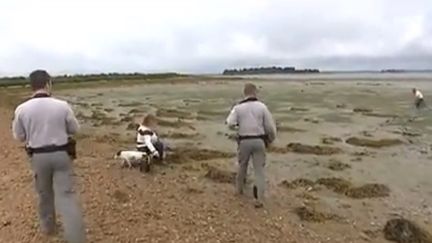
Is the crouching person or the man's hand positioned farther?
the man's hand

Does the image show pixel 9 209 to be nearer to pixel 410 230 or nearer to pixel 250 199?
pixel 250 199

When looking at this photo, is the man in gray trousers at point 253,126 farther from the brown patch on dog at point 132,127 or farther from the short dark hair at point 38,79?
the brown patch on dog at point 132,127

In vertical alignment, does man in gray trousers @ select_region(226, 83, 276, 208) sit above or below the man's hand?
above

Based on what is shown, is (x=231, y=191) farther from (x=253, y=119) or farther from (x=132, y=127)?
(x=132, y=127)

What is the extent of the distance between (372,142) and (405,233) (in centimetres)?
1356

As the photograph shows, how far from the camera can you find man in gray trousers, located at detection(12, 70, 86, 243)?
291 inches

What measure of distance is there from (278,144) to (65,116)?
52.5 feet

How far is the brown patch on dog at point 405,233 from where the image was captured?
10395 mm

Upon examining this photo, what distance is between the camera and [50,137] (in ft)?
24.4

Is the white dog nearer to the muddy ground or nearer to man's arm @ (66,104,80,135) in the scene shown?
the muddy ground

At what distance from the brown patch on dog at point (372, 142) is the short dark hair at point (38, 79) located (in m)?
17.1

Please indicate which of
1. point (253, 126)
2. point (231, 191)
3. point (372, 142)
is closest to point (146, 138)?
point (231, 191)

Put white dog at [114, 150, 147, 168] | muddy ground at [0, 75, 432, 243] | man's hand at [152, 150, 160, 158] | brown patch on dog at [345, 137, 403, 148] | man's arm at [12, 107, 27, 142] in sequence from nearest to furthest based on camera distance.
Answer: man's arm at [12, 107, 27, 142]
muddy ground at [0, 75, 432, 243]
white dog at [114, 150, 147, 168]
man's hand at [152, 150, 160, 158]
brown patch on dog at [345, 137, 403, 148]

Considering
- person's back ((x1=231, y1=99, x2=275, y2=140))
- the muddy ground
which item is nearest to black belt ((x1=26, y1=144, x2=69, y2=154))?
the muddy ground
